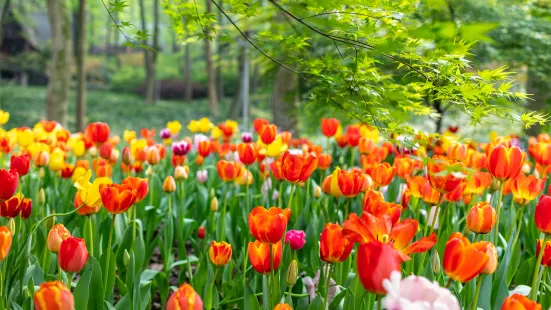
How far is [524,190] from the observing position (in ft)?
6.18

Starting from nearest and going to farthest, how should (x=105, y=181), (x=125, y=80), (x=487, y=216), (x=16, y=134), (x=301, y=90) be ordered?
(x=487, y=216) → (x=105, y=181) → (x=16, y=134) → (x=301, y=90) → (x=125, y=80)

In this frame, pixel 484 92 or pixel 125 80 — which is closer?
pixel 484 92

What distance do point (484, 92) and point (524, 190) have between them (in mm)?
635

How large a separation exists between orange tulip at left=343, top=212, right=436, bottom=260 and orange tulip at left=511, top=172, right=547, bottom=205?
92 cm

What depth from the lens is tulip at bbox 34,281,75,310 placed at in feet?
3.21

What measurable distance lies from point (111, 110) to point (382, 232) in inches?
746

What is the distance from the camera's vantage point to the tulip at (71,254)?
52.9 inches

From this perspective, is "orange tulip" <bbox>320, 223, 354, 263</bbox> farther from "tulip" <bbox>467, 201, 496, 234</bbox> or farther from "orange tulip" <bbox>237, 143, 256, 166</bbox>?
"orange tulip" <bbox>237, 143, 256, 166</bbox>

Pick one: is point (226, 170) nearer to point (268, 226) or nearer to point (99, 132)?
point (99, 132)

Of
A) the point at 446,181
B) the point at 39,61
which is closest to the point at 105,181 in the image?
the point at 446,181

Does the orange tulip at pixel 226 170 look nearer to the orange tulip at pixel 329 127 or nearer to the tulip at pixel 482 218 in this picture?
the orange tulip at pixel 329 127

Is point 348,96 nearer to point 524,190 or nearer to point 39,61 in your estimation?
point 524,190

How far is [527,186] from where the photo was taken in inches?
73.6

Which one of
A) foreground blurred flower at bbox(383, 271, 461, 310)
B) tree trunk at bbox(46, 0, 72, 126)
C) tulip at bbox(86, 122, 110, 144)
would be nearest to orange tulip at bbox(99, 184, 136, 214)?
foreground blurred flower at bbox(383, 271, 461, 310)
